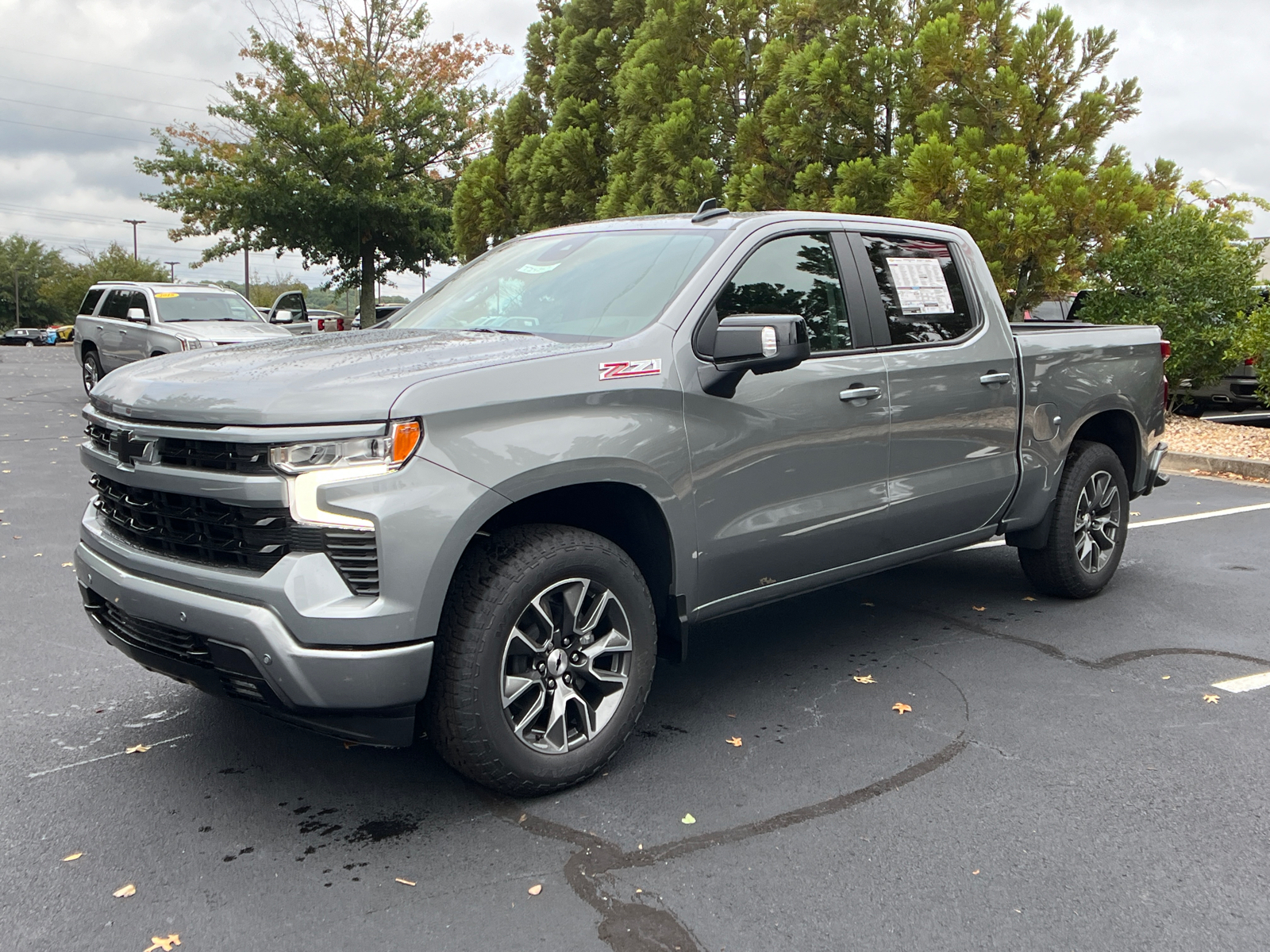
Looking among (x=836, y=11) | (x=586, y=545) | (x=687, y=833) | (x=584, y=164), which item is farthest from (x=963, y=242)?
(x=584, y=164)

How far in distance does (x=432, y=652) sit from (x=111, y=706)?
1.87 metres

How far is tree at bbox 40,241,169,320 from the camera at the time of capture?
98.1m

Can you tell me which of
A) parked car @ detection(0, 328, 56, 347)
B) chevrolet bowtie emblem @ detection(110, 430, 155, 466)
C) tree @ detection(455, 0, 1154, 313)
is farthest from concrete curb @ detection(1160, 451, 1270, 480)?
parked car @ detection(0, 328, 56, 347)

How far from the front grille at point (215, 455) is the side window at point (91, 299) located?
51.7 feet

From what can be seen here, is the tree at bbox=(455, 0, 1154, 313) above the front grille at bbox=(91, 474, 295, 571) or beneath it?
above

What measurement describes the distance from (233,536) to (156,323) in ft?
43.6

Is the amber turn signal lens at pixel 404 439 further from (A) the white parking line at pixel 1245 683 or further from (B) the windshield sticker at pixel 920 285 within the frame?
(A) the white parking line at pixel 1245 683

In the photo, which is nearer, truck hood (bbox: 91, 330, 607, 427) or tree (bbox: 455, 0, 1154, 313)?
truck hood (bbox: 91, 330, 607, 427)

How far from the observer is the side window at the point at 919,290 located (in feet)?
15.3

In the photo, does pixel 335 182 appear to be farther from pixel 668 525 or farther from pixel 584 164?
pixel 668 525

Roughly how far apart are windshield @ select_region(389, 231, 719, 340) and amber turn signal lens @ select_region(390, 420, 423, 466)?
3.06ft

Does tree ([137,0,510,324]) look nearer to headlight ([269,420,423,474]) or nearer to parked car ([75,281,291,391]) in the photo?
parked car ([75,281,291,391])

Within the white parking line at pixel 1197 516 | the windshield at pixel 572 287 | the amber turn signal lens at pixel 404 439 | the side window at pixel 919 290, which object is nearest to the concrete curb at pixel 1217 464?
the white parking line at pixel 1197 516

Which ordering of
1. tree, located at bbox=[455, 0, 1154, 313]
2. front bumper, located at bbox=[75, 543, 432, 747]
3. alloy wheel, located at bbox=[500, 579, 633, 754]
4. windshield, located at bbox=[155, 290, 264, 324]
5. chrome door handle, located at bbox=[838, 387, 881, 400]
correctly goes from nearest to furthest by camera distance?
front bumper, located at bbox=[75, 543, 432, 747], alloy wheel, located at bbox=[500, 579, 633, 754], chrome door handle, located at bbox=[838, 387, 881, 400], tree, located at bbox=[455, 0, 1154, 313], windshield, located at bbox=[155, 290, 264, 324]
